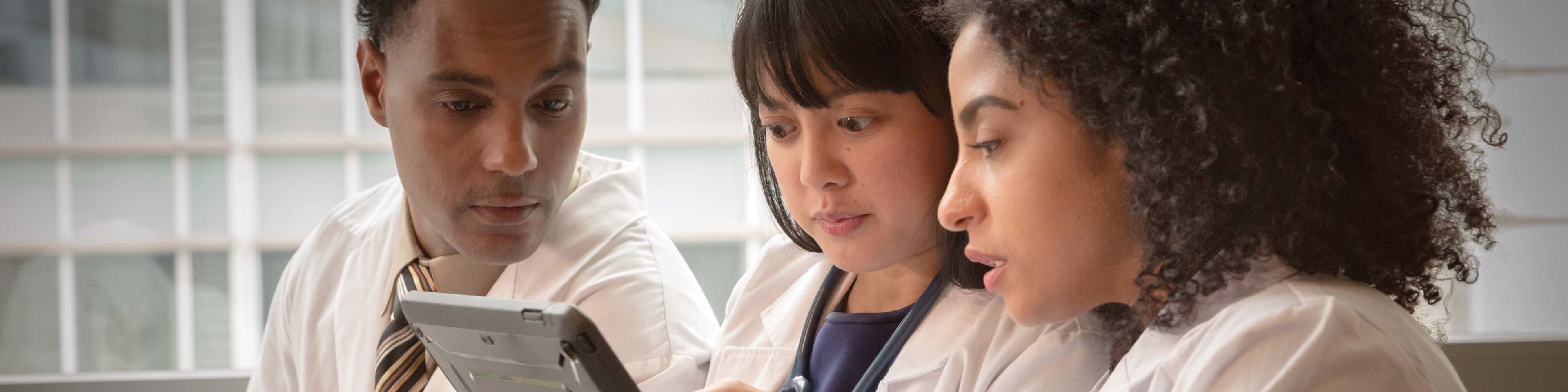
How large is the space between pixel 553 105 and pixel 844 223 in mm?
530

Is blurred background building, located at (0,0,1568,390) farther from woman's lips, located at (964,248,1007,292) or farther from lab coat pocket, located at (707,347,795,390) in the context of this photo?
woman's lips, located at (964,248,1007,292)

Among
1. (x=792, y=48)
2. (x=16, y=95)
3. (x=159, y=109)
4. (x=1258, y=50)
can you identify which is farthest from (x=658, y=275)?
(x=16, y=95)

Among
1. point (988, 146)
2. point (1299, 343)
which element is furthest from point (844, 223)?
point (1299, 343)

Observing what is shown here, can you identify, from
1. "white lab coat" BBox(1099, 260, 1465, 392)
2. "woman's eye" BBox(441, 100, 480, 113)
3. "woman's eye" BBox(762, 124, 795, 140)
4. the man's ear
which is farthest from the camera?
the man's ear

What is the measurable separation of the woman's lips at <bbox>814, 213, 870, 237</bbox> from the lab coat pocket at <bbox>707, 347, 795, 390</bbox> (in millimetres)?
265

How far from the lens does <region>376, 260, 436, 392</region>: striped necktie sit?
1.41m

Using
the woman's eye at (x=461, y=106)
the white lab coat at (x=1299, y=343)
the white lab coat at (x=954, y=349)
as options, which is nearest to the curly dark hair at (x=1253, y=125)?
the white lab coat at (x=1299, y=343)

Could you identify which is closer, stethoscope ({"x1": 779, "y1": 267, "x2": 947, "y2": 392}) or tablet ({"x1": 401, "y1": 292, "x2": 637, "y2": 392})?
tablet ({"x1": 401, "y1": 292, "x2": 637, "y2": 392})

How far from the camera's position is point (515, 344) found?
0.91 m

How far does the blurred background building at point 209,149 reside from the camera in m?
2.31

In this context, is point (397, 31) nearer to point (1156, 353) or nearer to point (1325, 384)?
point (1156, 353)

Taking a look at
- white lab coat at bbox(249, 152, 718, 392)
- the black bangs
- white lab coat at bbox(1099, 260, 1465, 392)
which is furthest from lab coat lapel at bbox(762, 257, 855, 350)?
A: white lab coat at bbox(1099, 260, 1465, 392)

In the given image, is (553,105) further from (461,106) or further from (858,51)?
(858,51)

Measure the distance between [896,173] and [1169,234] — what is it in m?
0.33
